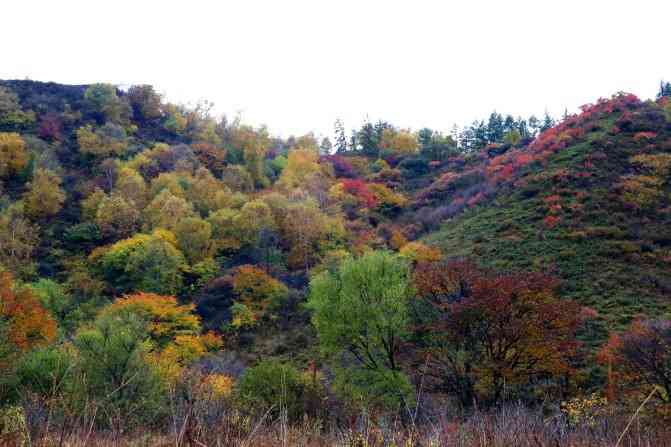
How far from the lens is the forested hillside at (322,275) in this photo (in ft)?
45.2

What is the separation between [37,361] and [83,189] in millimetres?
40964

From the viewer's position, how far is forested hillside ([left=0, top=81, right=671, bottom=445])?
45.2 feet

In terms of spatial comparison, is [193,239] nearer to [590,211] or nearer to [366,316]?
[366,316]

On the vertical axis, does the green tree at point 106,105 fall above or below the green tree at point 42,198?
above

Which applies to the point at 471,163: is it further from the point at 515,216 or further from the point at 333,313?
the point at 333,313

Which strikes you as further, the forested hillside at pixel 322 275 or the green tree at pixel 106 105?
the green tree at pixel 106 105

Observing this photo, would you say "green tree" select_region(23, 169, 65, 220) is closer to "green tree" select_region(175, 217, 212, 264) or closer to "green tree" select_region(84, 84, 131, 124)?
"green tree" select_region(175, 217, 212, 264)

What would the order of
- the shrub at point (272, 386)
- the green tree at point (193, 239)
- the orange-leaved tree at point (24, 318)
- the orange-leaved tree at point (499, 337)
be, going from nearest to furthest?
the shrub at point (272, 386), the orange-leaved tree at point (499, 337), the orange-leaved tree at point (24, 318), the green tree at point (193, 239)

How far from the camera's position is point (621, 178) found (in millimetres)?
39469

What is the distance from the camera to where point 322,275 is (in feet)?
82.5

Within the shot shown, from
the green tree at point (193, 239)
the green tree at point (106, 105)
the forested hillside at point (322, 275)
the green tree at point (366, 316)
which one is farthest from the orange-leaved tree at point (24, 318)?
the green tree at point (106, 105)

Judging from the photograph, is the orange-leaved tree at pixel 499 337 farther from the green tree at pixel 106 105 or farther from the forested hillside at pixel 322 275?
the green tree at pixel 106 105

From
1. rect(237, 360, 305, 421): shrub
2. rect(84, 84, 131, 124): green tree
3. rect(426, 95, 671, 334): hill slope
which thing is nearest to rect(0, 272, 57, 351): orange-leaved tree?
rect(237, 360, 305, 421): shrub

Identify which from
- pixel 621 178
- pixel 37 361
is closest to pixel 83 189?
pixel 37 361
